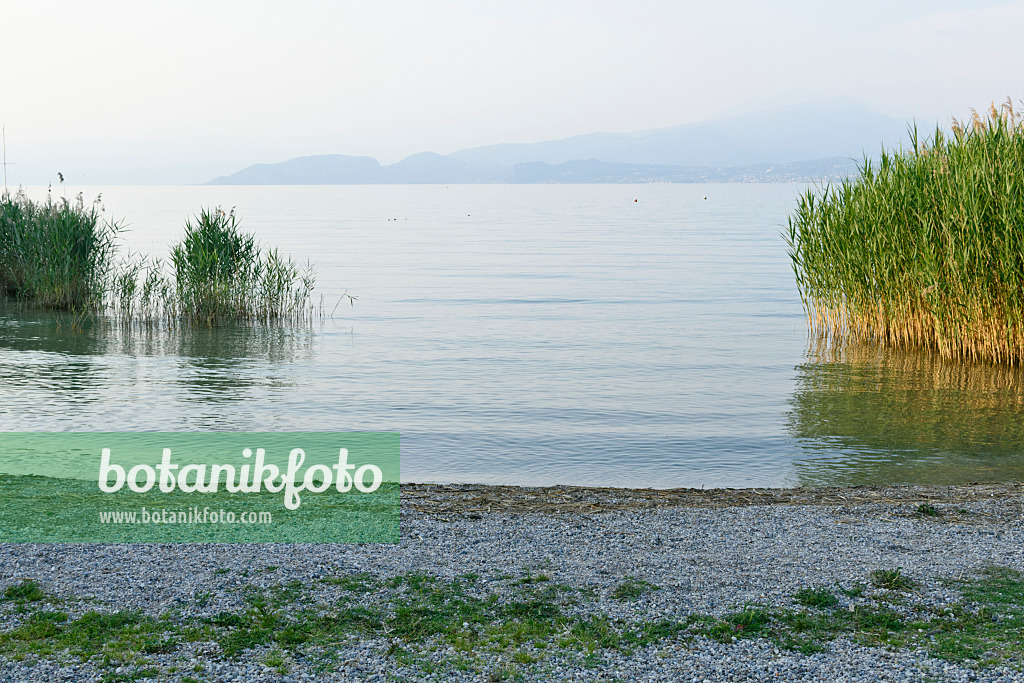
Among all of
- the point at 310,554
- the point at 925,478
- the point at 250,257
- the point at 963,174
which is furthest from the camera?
the point at 250,257

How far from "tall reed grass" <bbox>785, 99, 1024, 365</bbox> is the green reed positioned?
51.2 ft

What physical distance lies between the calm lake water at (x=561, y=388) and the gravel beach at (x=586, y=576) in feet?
8.82

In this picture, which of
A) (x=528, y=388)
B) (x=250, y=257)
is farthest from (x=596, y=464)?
(x=250, y=257)

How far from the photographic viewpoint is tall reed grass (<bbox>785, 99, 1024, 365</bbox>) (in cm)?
1517

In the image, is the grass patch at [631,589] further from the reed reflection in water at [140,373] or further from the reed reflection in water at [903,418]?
the reed reflection in water at [140,373]

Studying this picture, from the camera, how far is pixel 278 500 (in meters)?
8.34

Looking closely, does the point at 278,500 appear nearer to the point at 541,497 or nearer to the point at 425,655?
the point at 541,497

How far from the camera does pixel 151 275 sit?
23000 millimetres

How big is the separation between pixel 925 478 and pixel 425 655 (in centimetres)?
739

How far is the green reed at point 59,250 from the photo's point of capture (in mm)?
22281

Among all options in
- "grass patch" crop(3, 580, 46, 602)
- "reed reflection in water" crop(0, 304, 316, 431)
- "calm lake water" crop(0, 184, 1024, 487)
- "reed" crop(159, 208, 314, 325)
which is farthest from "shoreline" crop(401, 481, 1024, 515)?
"reed" crop(159, 208, 314, 325)

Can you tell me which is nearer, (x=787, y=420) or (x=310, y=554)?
(x=310, y=554)

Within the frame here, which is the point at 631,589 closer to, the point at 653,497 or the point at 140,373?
the point at 653,497

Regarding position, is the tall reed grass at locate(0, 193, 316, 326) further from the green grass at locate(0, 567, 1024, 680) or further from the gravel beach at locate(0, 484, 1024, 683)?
the green grass at locate(0, 567, 1024, 680)
